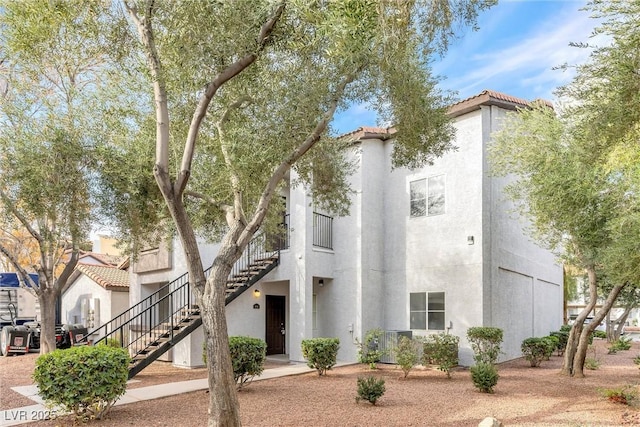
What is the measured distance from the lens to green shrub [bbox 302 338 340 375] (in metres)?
13.1

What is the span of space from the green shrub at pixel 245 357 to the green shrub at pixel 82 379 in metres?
2.53

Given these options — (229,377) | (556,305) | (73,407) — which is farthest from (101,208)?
(556,305)

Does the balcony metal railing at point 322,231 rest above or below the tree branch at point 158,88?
below

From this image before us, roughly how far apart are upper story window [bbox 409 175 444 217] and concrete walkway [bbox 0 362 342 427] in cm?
599

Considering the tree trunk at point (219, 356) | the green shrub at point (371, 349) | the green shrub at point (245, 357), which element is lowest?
the green shrub at point (371, 349)

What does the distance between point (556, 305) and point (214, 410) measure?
16.9 meters

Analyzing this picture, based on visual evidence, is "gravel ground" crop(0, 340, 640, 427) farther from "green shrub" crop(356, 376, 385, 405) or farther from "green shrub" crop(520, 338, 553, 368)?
"green shrub" crop(520, 338, 553, 368)

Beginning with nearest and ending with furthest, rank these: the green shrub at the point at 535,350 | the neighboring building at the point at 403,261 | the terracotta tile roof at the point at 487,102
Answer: the terracotta tile roof at the point at 487,102 < the neighboring building at the point at 403,261 < the green shrub at the point at 535,350

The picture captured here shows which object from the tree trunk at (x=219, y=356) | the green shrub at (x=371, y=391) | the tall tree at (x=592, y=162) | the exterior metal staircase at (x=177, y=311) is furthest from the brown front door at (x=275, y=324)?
the tree trunk at (x=219, y=356)

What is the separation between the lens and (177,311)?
46.4ft

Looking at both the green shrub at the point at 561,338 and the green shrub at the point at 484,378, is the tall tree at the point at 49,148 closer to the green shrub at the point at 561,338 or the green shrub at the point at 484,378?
the green shrub at the point at 484,378

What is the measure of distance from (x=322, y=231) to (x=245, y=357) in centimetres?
689

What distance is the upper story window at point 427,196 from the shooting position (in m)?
15.6

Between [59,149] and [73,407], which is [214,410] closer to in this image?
[73,407]
